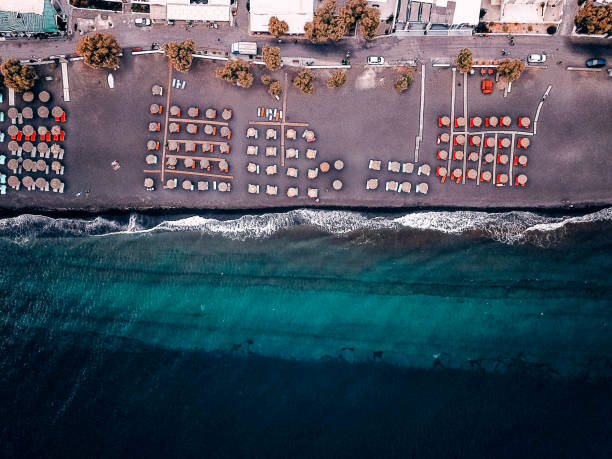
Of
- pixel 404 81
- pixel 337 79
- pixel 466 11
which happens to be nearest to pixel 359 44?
pixel 337 79

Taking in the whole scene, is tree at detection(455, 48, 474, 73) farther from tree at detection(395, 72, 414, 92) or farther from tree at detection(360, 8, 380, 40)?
tree at detection(360, 8, 380, 40)

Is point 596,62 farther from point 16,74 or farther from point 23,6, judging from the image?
point 16,74

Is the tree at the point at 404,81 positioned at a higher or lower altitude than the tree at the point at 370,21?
lower

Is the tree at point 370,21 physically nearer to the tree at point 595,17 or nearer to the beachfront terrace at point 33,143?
the tree at point 595,17

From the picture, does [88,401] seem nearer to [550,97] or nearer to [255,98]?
[255,98]

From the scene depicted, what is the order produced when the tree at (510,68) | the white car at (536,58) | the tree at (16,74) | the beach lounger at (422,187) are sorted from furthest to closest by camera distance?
the beach lounger at (422,187) < the white car at (536,58) < the tree at (16,74) < the tree at (510,68)

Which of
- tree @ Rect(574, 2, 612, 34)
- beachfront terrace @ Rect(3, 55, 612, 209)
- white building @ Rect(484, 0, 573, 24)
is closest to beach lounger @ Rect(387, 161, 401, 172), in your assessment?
beachfront terrace @ Rect(3, 55, 612, 209)

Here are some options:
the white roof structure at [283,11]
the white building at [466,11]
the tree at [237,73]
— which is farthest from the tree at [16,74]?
the white building at [466,11]

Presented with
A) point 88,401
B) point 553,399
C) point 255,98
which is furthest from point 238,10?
point 553,399
